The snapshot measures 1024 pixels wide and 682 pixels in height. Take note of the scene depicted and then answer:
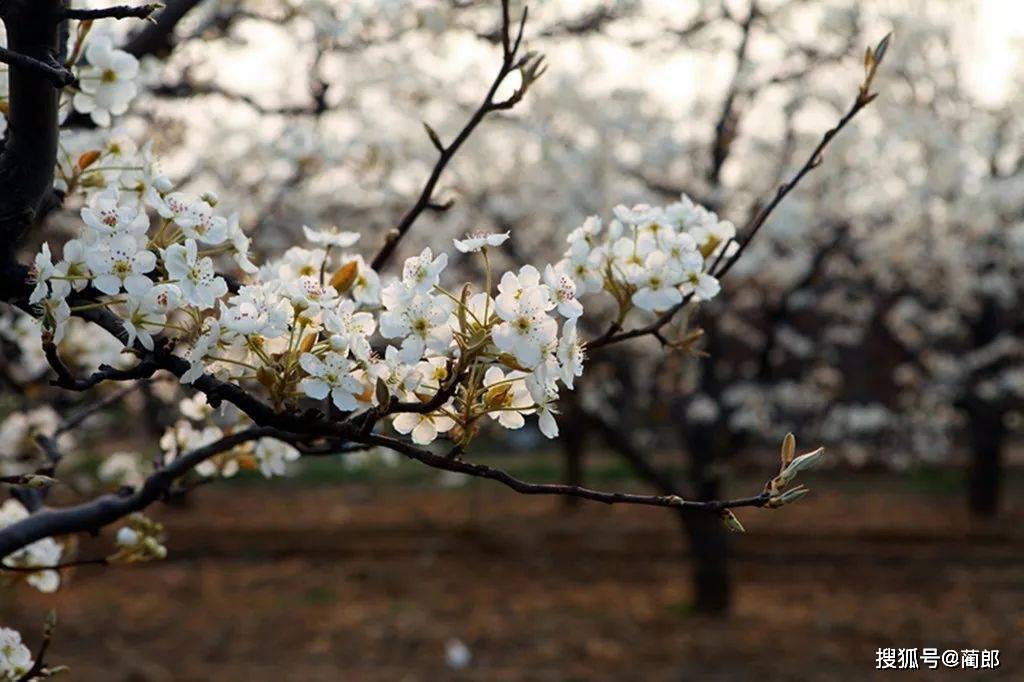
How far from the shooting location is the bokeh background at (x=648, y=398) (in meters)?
6.51

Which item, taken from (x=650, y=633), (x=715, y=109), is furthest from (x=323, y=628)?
(x=715, y=109)

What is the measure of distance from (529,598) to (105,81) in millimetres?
7272

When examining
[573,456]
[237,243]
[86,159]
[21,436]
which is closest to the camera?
[237,243]

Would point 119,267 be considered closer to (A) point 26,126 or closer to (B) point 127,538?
(A) point 26,126

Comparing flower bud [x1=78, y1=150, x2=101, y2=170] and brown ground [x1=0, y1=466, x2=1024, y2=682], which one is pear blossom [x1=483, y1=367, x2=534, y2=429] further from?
brown ground [x1=0, y1=466, x2=1024, y2=682]

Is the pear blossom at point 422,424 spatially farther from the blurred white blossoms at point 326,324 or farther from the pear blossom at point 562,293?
the pear blossom at point 562,293

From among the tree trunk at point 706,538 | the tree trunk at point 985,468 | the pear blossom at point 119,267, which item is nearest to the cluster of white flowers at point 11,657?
the pear blossom at point 119,267

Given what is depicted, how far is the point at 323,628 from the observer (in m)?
7.45

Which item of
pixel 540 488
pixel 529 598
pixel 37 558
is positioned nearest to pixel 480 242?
pixel 540 488

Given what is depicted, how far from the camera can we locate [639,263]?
168 centimetres

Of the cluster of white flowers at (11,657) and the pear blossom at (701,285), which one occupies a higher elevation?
the pear blossom at (701,285)

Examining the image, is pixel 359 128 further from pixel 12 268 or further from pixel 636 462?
pixel 12 268

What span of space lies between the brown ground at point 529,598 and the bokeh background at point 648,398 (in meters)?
0.04

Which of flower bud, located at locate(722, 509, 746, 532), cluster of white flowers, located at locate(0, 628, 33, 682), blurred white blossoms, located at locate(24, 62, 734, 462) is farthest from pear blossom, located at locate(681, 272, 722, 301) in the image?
cluster of white flowers, located at locate(0, 628, 33, 682)
